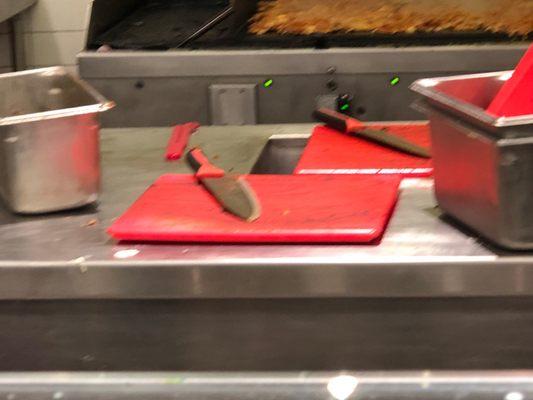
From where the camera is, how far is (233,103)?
2348 millimetres

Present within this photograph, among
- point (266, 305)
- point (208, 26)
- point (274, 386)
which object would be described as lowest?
point (266, 305)

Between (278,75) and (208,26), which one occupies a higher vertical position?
(208,26)

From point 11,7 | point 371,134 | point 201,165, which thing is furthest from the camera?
point 11,7

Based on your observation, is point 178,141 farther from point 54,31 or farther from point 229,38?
point 54,31

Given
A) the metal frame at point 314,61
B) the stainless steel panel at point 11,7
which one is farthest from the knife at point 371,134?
the stainless steel panel at point 11,7

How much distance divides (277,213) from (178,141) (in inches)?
17.9

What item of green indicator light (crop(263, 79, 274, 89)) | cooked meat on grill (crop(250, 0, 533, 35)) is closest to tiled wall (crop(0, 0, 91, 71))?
cooked meat on grill (crop(250, 0, 533, 35))

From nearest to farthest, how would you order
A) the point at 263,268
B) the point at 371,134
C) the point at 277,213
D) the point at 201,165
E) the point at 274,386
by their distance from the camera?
the point at 274,386, the point at 263,268, the point at 277,213, the point at 201,165, the point at 371,134

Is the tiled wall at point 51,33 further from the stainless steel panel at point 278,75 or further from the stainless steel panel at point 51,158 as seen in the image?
the stainless steel panel at point 51,158

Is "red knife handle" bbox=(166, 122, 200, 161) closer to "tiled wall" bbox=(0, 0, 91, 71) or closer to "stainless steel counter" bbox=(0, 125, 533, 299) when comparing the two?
"stainless steel counter" bbox=(0, 125, 533, 299)

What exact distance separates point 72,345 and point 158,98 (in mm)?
1311

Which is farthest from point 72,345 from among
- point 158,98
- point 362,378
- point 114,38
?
point 114,38

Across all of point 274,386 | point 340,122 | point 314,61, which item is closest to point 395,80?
point 314,61

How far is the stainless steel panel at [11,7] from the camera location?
8.57 feet
